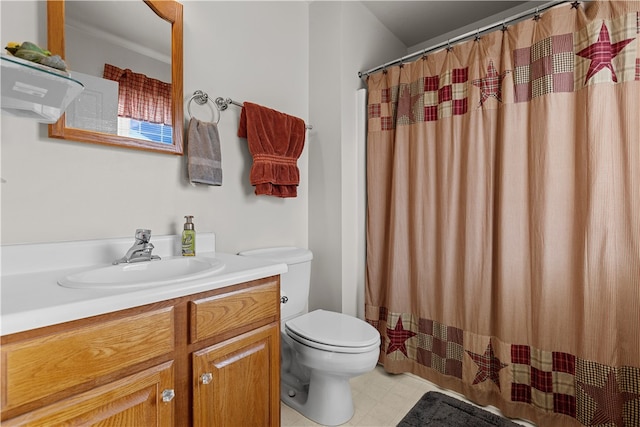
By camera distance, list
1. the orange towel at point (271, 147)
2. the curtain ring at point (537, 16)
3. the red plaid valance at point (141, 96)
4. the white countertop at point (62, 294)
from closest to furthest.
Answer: the white countertop at point (62, 294)
the red plaid valance at point (141, 96)
the curtain ring at point (537, 16)
the orange towel at point (271, 147)

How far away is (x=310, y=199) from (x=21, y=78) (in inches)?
57.5

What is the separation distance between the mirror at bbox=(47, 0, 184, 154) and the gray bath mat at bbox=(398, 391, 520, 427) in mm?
1694

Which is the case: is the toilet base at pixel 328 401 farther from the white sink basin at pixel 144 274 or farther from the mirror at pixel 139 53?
the mirror at pixel 139 53

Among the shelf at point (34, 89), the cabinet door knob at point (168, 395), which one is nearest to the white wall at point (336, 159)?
the cabinet door knob at point (168, 395)

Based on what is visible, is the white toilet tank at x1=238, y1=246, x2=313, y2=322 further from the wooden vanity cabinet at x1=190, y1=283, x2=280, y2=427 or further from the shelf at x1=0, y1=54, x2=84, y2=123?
the shelf at x1=0, y1=54, x2=84, y2=123

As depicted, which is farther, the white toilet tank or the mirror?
the white toilet tank

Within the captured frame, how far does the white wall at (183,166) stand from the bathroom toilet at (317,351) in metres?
0.27

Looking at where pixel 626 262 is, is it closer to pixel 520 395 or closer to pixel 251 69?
pixel 520 395

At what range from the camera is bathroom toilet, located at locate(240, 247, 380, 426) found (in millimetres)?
1386

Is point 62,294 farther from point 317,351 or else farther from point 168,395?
point 317,351

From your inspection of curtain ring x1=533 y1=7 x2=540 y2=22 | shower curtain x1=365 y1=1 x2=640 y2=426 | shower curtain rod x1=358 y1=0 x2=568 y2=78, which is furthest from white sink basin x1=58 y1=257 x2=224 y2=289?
curtain ring x1=533 y1=7 x2=540 y2=22

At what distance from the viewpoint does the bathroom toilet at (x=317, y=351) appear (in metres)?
1.39

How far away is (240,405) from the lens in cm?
105

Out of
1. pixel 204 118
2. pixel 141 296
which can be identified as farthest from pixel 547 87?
pixel 141 296
